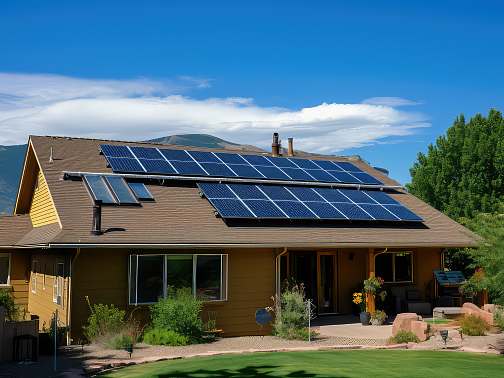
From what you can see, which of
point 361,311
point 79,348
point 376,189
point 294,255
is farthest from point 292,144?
point 79,348

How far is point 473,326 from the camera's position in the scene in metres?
17.9

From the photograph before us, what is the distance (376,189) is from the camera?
26297mm

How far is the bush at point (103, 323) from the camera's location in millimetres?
16062

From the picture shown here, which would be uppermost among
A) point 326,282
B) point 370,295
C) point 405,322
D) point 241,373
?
point 326,282

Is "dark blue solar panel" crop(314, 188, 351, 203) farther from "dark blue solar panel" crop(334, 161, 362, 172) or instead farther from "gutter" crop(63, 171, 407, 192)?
"dark blue solar panel" crop(334, 161, 362, 172)

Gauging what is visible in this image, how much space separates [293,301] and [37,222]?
10541 millimetres

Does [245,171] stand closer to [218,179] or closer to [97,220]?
[218,179]

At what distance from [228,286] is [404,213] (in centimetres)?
870

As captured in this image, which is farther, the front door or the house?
the front door

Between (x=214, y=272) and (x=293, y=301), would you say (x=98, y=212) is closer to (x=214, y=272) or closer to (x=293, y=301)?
(x=214, y=272)

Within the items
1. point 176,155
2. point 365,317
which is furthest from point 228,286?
point 176,155

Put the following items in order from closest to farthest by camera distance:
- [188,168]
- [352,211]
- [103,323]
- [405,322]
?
[103,323]
[405,322]
[352,211]
[188,168]

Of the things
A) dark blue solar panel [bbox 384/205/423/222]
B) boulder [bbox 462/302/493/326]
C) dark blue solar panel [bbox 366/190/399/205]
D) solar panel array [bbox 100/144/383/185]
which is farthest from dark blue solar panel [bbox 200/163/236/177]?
boulder [bbox 462/302/493/326]

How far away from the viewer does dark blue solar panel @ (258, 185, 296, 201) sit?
2214 centimetres
